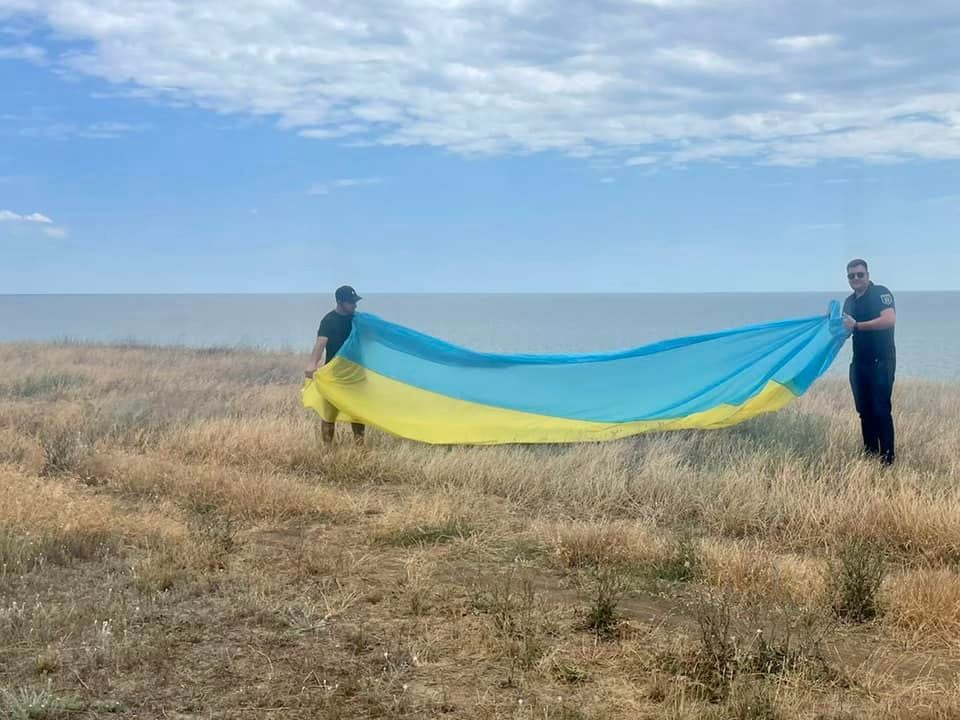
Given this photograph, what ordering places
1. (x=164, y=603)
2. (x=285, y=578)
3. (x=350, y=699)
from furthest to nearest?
(x=285, y=578) < (x=164, y=603) < (x=350, y=699)

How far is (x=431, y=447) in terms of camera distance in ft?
30.7

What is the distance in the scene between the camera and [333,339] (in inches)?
380

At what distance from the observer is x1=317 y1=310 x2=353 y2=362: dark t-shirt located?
962cm

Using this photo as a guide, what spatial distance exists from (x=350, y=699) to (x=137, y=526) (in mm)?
3011

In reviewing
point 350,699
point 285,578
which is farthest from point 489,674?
point 285,578

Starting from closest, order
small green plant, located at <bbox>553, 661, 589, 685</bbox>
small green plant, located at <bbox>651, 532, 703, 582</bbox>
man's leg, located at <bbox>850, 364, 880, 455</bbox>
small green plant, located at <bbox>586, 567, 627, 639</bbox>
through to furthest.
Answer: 1. small green plant, located at <bbox>553, 661, 589, 685</bbox>
2. small green plant, located at <bbox>586, 567, 627, 639</bbox>
3. small green plant, located at <bbox>651, 532, 703, 582</bbox>
4. man's leg, located at <bbox>850, 364, 880, 455</bbox>

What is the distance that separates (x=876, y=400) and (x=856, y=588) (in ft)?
12.7

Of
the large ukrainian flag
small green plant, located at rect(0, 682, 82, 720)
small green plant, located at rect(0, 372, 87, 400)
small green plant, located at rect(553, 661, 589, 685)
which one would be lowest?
small green plant, located at rect(0, 682, 82, 720)

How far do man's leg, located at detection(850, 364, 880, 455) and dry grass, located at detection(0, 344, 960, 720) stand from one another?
0.26m

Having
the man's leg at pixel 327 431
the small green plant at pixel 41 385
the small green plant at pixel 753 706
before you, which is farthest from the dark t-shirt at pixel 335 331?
the small green plant at pixel 41 385

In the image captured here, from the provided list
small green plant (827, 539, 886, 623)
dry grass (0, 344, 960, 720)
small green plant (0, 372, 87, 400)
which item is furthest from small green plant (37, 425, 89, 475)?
small green plant (827, 539, 886, 623)

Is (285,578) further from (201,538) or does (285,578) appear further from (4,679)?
(4,679)

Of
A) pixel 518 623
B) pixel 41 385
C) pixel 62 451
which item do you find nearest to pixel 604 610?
pixel 518 623

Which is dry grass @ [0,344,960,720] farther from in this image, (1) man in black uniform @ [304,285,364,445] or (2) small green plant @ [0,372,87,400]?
(2) small green plant @ [0,372,87,400]
